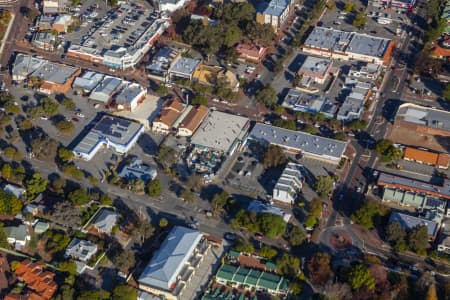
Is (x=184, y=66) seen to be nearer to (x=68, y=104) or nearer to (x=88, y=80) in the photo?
(x=88, y=80)

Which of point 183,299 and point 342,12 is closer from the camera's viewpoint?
point 183,299

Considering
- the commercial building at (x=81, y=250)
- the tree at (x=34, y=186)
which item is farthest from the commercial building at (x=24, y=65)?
the commercial building at (x=81, y=250)

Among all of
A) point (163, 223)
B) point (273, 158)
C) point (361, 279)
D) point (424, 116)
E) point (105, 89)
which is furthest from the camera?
point (105, 89)

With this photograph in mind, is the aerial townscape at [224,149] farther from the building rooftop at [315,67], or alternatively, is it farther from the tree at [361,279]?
the building rooftop at [315,67]

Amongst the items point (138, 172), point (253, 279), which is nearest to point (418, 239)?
point (253, 279)

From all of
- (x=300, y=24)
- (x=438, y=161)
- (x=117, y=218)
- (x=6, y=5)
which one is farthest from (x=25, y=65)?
(x=438, y=161)

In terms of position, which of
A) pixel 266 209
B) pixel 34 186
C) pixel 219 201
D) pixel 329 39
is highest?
pixel 329 39

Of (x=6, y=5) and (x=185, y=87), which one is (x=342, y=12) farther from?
(x=6, y=5)
